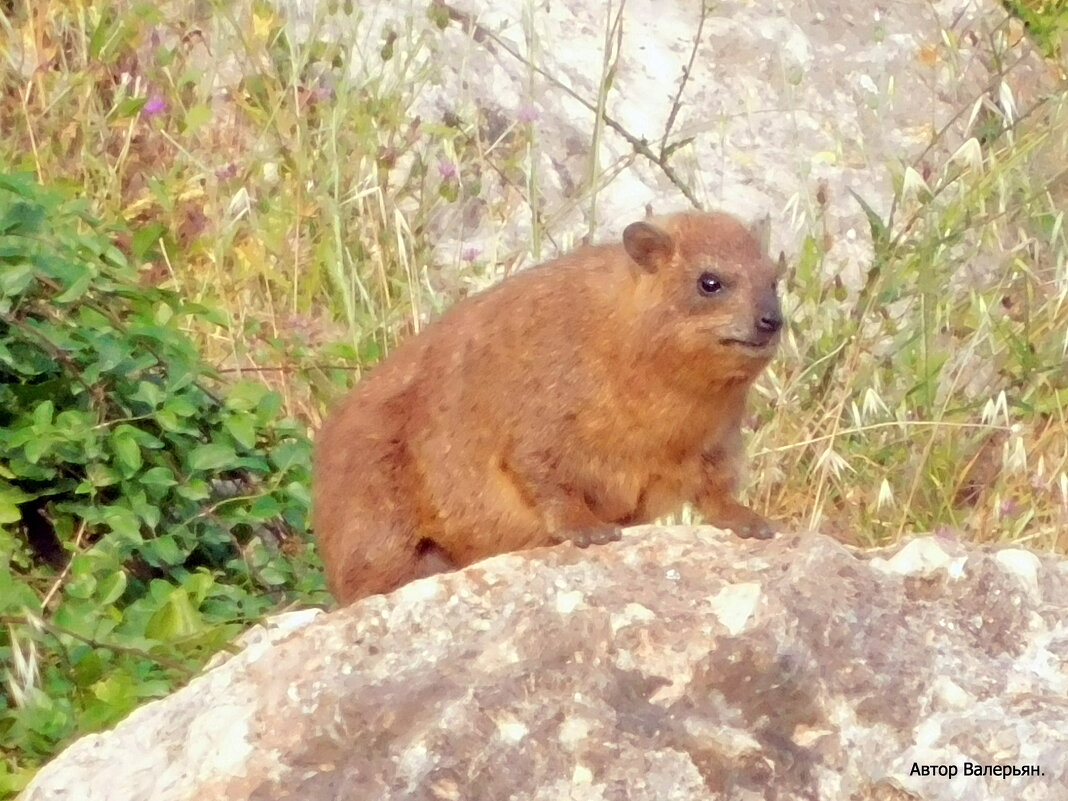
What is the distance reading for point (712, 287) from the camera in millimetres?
3564

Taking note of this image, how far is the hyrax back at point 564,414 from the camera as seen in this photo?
353 cm

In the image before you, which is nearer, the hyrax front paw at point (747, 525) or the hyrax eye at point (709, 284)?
the hyrax front paw at point (747, 525)

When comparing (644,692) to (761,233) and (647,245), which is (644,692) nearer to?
(647,245)

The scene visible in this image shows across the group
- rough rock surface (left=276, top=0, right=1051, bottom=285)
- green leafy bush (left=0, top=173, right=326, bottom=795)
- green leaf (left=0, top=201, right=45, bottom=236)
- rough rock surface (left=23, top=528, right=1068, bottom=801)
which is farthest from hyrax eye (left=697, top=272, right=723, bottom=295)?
rough rock surface (left=276, top=0, right=1051, bottom=285)

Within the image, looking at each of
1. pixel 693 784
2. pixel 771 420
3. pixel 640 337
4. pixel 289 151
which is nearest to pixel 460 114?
pixel 289 151

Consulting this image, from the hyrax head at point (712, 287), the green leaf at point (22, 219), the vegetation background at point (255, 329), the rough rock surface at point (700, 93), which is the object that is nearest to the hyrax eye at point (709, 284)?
the hyrax head at point (712, 287)

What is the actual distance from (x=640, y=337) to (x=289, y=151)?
2.63m

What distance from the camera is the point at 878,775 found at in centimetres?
252

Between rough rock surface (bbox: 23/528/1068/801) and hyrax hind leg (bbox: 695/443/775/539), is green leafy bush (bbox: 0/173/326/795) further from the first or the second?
hyrax hind leg (bbox: 695/443/775/539)

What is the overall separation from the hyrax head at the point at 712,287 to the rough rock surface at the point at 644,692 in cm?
67

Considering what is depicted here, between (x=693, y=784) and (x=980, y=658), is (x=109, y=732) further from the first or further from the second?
(x=980, y=658)

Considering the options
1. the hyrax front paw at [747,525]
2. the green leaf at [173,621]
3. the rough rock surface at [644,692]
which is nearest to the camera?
the rough rock surface at [644,692]

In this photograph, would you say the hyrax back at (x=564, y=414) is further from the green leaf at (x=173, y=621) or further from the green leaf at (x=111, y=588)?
the green leaf at (x=111, y=588)

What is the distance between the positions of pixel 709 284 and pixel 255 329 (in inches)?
82.2
